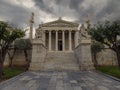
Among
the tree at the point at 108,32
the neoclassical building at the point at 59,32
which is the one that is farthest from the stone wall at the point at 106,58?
the neoclassical building at the point at 59,32

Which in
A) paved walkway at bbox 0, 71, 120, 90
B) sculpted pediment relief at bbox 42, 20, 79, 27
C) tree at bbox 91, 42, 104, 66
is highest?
sculpted pediment relief at bbox 42, 20, 79, 27

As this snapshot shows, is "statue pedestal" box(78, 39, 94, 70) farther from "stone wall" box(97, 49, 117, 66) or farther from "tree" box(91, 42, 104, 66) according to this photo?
"stone wall" box(97, 49, 117, 66)

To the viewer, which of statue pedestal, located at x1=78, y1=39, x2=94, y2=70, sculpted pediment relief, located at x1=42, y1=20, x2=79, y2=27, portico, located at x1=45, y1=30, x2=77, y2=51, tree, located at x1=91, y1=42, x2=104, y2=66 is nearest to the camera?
statue pedestal, located at x1=78, y1=39, x2=94, y2=70


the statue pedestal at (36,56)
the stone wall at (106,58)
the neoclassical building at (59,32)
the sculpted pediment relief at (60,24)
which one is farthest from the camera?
the sculpted pediment relief at (60,24)

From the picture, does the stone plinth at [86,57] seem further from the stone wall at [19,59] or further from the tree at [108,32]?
the stone wall at [19,59]

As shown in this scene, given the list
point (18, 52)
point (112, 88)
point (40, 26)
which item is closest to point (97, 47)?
point (18, 52)

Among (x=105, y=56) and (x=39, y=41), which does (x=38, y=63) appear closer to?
(x=39, y=41)

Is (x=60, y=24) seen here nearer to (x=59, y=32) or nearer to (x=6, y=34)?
(x=59, y=32)

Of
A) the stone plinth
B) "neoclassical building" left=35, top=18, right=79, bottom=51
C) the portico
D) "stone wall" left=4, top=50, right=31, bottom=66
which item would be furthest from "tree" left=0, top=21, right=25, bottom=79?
the portico

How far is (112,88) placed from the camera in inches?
286

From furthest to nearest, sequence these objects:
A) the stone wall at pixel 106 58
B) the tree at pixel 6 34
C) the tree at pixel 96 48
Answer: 1. the stone wall at pixel 106 58
2. the tree at pixel 96 48
3. the tree at pixel 6 34

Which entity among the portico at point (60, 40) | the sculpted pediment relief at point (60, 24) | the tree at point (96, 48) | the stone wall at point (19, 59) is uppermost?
the sculpted pediment relief at point (60, 24)

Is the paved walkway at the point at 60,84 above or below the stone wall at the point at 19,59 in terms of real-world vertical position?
below

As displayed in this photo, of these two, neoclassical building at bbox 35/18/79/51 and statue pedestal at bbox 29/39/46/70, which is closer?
statue pedestal at bbox 29/39/46/70
